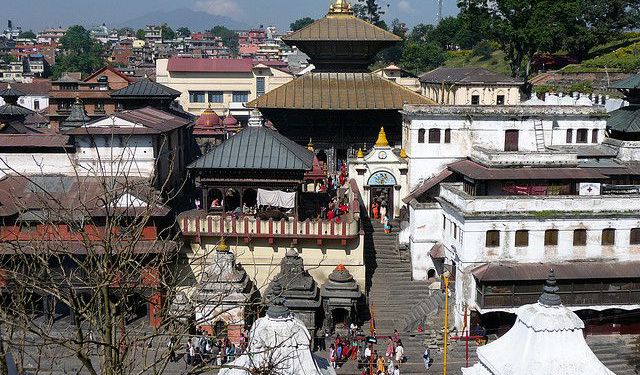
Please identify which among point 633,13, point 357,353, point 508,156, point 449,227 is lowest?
point 357,353

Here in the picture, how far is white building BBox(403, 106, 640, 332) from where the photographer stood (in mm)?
31328

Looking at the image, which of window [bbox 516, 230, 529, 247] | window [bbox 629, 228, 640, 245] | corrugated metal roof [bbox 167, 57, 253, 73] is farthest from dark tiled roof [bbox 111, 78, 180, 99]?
corrugated metal roof [bbox 167, 57, 253, 73]

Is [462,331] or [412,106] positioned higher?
[412,106]

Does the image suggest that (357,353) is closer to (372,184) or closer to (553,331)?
(372,184)

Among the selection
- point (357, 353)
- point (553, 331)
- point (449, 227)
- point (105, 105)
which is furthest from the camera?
point (105, 105)

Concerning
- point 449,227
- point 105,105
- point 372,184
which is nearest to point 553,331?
point 449,227

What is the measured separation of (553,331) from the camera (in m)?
15.9

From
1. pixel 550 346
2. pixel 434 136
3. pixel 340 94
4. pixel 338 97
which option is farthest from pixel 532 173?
pixel 550 346

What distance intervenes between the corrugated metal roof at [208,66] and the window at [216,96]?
287cm

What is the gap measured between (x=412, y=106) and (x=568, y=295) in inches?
532

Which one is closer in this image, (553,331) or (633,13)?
(553,331)

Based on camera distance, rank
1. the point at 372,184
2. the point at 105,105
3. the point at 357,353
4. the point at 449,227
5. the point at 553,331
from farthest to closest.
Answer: the point at 105,105 < the point at 372,184 < the point at 449,227 < the point at 357,353 < the point at 553,331

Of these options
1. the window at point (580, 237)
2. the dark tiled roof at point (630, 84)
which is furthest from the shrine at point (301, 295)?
the dark tiled roof at point (630, 84)

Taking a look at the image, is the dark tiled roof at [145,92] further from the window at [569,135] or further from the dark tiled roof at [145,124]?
the window at [569,135]
